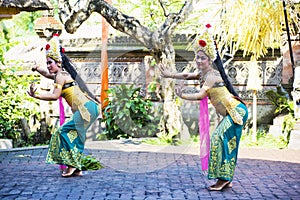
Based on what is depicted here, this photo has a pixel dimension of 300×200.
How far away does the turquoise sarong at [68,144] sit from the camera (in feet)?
22.0

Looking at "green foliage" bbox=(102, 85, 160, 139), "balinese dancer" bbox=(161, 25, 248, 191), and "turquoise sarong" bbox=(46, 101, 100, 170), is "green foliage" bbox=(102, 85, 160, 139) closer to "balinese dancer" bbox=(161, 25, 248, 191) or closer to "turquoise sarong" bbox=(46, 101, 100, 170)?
"turquoise sarong" bbox=(46, 101, 100, 170)

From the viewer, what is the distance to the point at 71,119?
681 cm

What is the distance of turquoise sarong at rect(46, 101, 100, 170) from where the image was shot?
6.71 metres

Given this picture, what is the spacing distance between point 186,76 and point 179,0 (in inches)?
282

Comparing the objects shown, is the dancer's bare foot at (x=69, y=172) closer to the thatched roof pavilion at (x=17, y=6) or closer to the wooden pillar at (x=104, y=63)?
the thatched roof pavilion at (x=17, y=6)

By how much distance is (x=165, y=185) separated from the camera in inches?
249

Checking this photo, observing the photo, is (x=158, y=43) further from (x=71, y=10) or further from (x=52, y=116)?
(x=52, y=116)

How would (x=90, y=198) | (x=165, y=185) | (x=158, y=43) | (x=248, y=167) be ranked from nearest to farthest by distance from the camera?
(x=90, y=198), (x=165, y=185), (x=248, y=167), (x=158, y=43)

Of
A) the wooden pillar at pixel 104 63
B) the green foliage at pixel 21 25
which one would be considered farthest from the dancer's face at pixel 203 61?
the green foliage at pixel 21 25

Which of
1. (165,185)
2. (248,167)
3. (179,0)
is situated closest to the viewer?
(165,185)

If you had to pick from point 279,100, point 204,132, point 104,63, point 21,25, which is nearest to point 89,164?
point 204,132

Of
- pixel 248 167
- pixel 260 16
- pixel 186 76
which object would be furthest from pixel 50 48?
pixel 260 16

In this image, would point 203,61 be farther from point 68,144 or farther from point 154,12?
point 154,12

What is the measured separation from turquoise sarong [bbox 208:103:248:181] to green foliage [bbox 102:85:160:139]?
15.7ft
